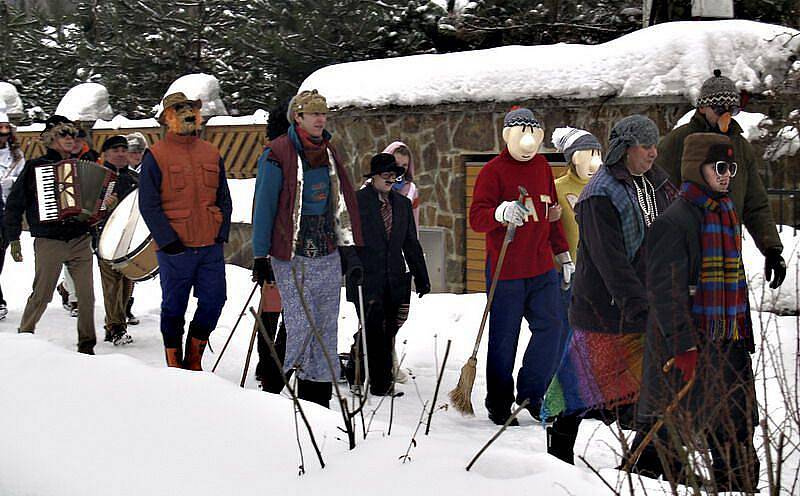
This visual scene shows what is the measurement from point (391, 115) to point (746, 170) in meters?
6.01

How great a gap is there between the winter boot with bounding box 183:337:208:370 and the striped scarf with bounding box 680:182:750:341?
134 inches

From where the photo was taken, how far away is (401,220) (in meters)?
A: 6.59

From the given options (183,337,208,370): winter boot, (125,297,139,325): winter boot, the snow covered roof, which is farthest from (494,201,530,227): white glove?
(125,297,139,325): winter boot

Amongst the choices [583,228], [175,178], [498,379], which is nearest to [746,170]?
[583,228]

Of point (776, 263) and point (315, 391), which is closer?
point (776, 263)

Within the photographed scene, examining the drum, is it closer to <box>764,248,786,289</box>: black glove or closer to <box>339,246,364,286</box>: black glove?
<box>339,246,364,286</box>: black glove

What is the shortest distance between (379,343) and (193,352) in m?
1.22

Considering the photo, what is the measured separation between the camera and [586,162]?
6285 mm

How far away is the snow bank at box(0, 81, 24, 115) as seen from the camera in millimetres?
20641

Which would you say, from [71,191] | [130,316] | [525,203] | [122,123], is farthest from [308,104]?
[122,123]

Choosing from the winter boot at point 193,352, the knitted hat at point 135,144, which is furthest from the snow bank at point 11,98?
the winter boot at point 193,352

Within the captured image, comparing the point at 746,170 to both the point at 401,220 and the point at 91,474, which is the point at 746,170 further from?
the point at 91,474

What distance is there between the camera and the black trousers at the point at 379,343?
6516 mm

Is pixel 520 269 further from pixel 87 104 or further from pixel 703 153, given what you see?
pixel 87 104
